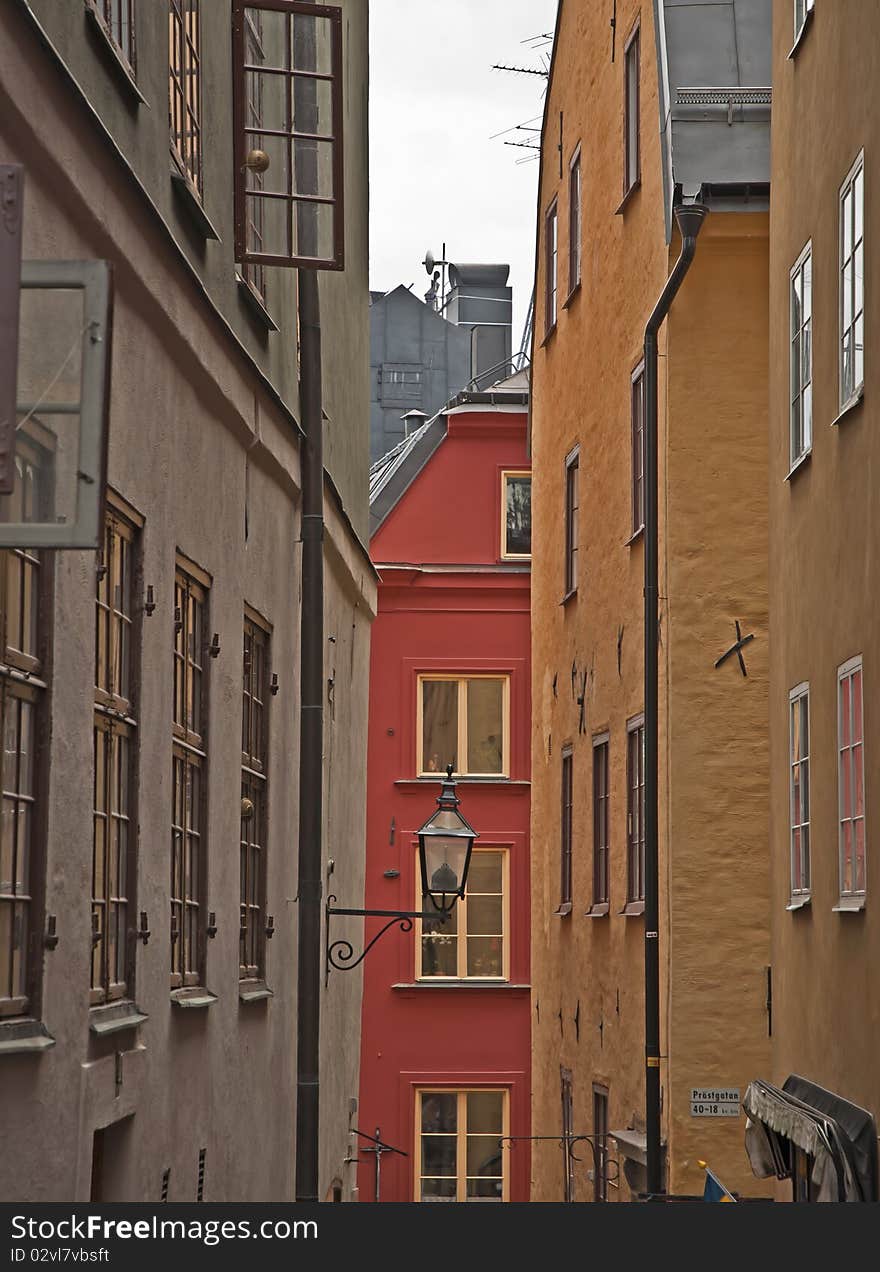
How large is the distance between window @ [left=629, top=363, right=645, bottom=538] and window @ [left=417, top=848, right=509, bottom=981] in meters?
11.0

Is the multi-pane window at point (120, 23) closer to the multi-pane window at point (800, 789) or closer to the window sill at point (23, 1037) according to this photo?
the window sill at point (23, 1037)

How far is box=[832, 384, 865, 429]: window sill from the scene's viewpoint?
10891 mm

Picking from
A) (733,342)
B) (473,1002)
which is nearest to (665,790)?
(733,342)

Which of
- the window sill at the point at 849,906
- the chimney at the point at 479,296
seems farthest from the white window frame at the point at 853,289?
the chimney at the point at 479,296

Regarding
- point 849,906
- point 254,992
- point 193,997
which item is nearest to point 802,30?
point 849,906

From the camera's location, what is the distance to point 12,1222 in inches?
272

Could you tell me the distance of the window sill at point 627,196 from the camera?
17.6 m

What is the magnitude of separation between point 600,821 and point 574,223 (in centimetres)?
629

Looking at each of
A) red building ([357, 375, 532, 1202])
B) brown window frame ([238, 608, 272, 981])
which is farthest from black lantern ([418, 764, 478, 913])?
red building ([357, 375, 532, 1202])

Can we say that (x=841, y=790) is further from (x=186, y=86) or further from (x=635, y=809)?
(x=635, y=809)

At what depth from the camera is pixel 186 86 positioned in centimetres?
1112

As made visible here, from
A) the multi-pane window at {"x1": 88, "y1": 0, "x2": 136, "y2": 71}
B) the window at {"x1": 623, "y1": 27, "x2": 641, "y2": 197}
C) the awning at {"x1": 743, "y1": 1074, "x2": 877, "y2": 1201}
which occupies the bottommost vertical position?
the awning at {"x1": 743, "y1": 1074, "x2": 877, "y2": 1201}

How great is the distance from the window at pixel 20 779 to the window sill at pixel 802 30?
7074 millimetres

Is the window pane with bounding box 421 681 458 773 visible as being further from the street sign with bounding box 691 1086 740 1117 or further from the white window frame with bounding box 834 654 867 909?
the white window frame with bounding box 834 654 867 909
